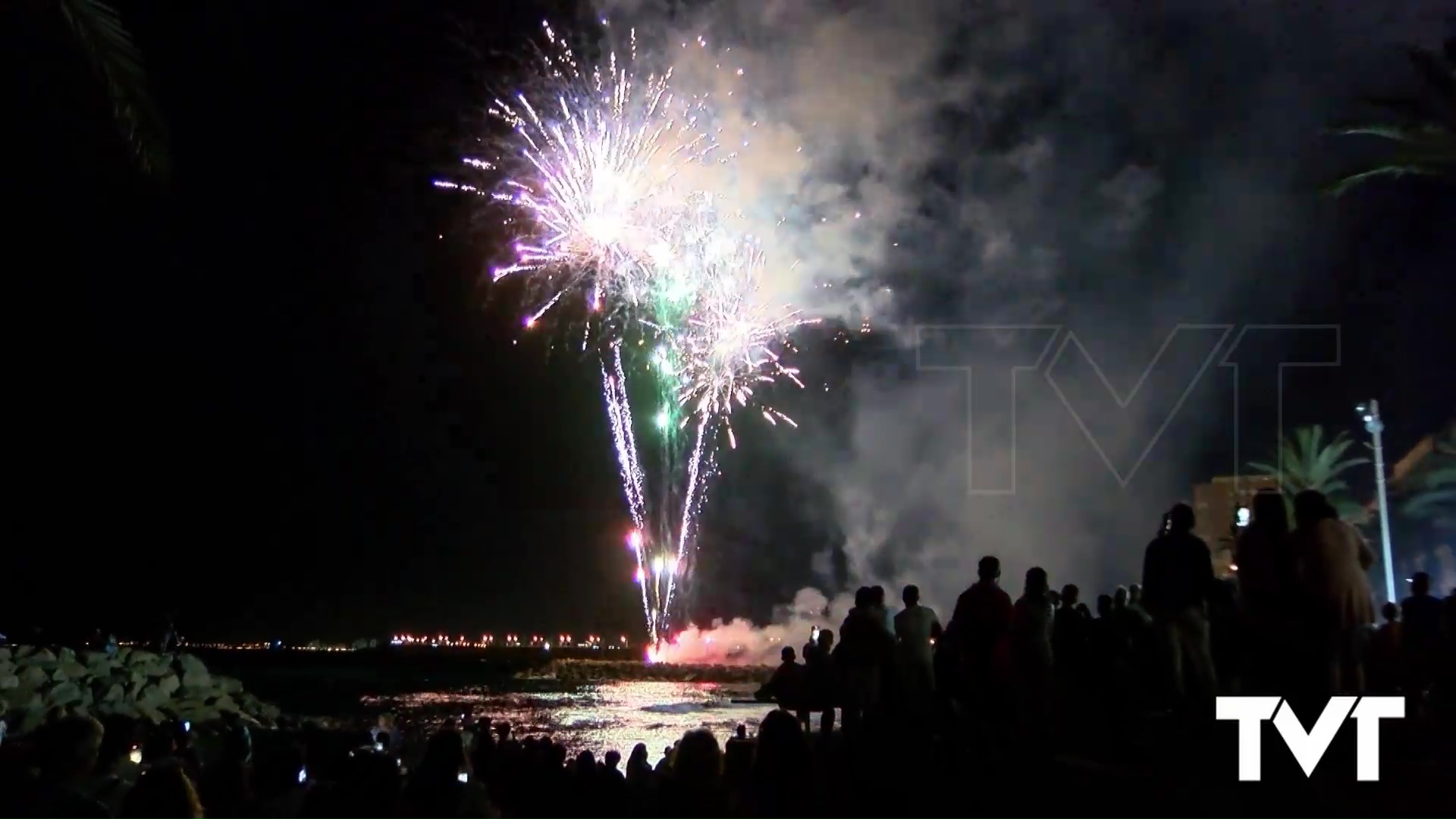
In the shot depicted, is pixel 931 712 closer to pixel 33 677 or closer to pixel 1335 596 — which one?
pixel 1335 596

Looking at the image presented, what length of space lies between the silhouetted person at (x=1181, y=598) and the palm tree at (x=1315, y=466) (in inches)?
1337

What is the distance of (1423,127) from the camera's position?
65.2 ft

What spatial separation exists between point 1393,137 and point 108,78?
19.7 meters

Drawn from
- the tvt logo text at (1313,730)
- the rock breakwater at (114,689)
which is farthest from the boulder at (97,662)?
the tvt logo text at (1313,730)

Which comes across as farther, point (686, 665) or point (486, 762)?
point (686, 665)

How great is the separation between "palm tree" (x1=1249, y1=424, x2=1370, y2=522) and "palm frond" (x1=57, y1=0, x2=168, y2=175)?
3849 cm

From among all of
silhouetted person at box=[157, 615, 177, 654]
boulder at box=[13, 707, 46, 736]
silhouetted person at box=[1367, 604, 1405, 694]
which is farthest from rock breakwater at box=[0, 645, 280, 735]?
silhouetted person at box=[1367, 604, 1405, 694]

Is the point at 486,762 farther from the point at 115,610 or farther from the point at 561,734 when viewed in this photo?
the point at 115,610

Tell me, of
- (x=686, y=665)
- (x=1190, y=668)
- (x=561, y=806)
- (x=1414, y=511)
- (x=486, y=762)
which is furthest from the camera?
(x=686, y=665)

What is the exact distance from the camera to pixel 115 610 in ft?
283

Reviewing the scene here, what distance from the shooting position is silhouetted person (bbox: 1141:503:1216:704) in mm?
8617

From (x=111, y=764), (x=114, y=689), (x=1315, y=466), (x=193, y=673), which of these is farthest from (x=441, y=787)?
(x=1315, y=466)

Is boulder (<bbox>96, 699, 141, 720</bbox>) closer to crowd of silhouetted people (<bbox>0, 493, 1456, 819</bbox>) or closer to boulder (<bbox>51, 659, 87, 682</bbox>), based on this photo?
boulder (<bbox>51, 659, 87, 682</bbox>)

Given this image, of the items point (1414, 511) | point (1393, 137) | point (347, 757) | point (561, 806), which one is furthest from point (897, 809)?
point (1414, 511)
